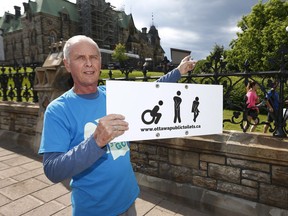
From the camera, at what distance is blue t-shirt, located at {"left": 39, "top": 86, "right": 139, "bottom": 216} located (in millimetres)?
1751

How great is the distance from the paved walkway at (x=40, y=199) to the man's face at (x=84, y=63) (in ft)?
8.88

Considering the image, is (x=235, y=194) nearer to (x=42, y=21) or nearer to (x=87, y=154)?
(x=87, y=154)

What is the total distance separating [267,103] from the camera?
3.54 metres

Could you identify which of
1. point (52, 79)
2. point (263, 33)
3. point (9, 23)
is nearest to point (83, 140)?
point (52, 79)

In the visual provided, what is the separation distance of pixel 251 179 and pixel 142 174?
2052 millimetres

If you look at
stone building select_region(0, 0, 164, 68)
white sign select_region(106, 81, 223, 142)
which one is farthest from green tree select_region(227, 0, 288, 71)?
stone building select_region(0, 0, 164, 68)

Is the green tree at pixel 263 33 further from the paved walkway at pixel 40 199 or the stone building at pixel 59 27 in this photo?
the stone building at pixel 59 27

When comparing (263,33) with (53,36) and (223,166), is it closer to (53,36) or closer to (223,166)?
(223,166)

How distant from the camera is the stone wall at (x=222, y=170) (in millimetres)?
3238

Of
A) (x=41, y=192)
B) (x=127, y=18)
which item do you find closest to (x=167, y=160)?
(x=41, y=192)

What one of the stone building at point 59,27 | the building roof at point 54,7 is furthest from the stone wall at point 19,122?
the building roof at point 54,7

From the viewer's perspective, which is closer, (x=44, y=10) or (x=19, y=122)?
(x=19, y=122)

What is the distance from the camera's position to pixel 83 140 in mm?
1837

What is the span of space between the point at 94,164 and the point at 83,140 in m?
0.22
